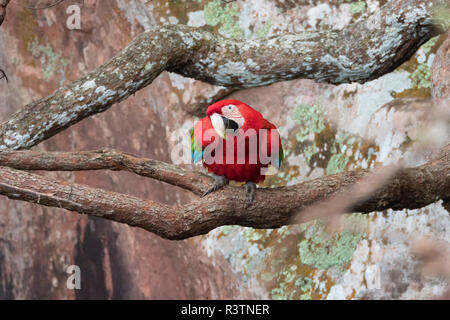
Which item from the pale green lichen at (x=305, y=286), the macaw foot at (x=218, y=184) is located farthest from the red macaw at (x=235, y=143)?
the pale green lichen at (x=305, y=286)

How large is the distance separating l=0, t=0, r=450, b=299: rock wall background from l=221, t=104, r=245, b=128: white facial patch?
61.5 inches

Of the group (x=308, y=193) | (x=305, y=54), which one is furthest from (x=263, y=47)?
(x=308, y=193)

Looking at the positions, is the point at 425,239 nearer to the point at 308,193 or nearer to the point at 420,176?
the point at 420,176

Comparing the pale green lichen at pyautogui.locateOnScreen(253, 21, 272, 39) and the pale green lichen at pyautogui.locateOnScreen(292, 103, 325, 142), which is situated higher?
the pale green lichen at pyautogui.locateOnScreen(253, 21, 272, 39)

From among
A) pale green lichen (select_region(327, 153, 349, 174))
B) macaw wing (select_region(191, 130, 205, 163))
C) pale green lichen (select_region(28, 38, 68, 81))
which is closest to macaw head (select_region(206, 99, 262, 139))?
macaw wing (select_region(191, 130, 205, 163))

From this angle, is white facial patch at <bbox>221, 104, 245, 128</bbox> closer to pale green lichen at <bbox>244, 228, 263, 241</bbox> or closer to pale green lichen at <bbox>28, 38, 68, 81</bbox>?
pale green lichen at <bbox>244, 228, 263, 241</bbox>

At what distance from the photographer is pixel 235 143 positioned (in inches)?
109

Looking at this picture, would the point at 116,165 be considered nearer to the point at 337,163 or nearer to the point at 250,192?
the point at 250,192

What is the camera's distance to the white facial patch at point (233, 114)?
2748 millimetres

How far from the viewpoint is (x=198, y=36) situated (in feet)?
10.6

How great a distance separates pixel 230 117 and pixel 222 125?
0.18 ft

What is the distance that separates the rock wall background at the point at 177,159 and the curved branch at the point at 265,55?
0.74 m

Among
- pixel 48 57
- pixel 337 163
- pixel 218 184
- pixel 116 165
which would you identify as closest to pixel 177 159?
pixel 337 163

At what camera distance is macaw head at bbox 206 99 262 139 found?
2.74m
